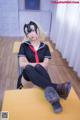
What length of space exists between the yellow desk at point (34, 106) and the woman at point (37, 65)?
59 millimetres

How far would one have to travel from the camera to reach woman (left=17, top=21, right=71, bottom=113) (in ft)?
4.35

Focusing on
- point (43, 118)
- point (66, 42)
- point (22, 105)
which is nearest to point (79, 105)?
point (43, 118)

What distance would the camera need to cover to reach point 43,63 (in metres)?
1.81

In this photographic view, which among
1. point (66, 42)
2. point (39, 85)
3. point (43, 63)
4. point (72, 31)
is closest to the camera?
point (39, 85)

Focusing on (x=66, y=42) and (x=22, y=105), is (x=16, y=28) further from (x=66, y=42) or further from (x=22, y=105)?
(x=22, y=105)

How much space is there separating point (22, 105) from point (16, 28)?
3355 mm

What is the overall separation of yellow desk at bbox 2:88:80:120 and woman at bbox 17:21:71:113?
0.19 feet

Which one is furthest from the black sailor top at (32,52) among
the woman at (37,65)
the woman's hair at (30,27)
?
the woman's hair at (30,27)

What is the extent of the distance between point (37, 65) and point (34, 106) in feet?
1.67

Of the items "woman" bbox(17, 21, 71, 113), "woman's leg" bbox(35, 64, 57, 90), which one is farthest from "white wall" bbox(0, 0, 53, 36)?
"woman's leg" bbox(35, 64, 57, 90)

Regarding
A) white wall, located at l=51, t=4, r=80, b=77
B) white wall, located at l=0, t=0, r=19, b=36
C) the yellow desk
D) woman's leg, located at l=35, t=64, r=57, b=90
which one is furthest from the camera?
white wall, located at l=0, t=0, r=19, b=36

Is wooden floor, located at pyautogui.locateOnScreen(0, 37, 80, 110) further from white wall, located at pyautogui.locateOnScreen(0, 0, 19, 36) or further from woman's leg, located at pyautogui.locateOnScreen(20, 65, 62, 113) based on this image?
white wall, located at pyautogui.locateOnScreen(0, 0, 19, 36)

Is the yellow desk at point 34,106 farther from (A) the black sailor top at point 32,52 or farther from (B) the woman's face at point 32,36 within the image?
(B) the woman's face at point 32,36

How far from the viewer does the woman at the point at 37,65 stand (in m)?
1.32
